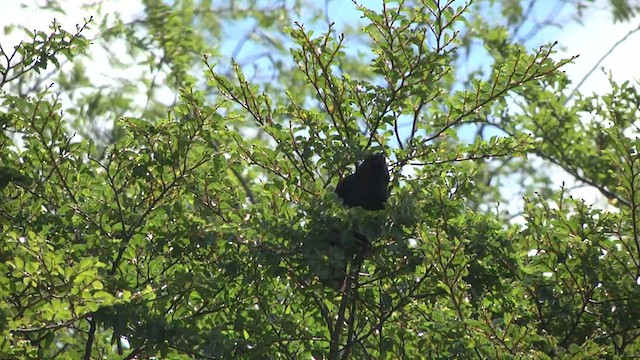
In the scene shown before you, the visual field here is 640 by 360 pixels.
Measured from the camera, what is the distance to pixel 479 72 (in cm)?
1289

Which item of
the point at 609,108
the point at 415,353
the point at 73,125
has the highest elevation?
the point at 73,125

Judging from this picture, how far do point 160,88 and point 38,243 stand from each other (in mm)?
7627

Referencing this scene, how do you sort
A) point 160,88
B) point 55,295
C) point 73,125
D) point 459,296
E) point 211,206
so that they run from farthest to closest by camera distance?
point 160,88 → point 73,125 → point 211,206 → point 459,296 → point 55,295

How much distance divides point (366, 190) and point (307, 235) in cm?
42

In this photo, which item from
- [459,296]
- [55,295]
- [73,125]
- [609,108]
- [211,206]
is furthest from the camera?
[73,125]

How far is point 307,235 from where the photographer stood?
464 centimetres

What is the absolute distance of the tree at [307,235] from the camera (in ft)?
15.7

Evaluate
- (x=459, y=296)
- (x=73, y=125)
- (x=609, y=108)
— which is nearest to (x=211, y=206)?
(x=459, y=296)

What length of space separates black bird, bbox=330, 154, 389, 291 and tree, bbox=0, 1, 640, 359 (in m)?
0.07

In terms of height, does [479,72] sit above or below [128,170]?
above

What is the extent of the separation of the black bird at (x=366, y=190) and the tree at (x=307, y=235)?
7 cm

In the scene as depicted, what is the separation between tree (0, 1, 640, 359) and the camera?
478 cm

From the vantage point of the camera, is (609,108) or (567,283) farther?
(609,108)

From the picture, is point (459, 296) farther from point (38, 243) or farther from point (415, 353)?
point (38, 243)
